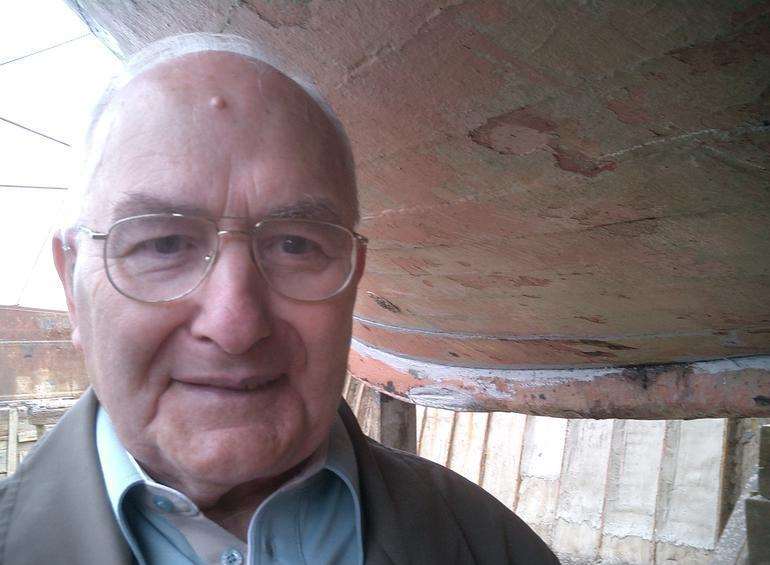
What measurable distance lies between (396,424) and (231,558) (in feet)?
8.67

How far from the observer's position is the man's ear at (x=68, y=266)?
968 mm

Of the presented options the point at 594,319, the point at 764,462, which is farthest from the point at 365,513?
the point at 764,462

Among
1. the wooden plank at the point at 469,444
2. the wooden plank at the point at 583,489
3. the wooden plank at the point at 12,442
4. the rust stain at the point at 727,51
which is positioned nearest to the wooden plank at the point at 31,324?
the wooden plank at the point at 12,442

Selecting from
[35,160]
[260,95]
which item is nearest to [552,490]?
[35,160]

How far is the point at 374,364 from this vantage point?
131 inches

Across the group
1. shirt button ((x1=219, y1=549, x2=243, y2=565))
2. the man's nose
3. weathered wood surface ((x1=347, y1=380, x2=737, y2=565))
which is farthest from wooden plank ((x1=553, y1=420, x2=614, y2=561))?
the man's nose

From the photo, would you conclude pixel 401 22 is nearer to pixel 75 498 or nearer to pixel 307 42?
pixel 307 42

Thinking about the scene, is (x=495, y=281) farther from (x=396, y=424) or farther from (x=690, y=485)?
(x=690, y=485)

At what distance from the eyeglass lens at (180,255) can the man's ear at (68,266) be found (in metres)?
0.13

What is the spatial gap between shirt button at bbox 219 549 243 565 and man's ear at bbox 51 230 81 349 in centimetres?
38

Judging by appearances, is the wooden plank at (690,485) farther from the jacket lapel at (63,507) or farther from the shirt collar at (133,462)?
the jacket lapel at (63,507)

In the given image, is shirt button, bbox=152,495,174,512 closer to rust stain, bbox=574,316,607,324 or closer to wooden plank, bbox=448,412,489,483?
rust stain, bbox=574,316,607,324

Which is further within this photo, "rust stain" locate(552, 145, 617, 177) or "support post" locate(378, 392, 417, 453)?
"support post" locate(378, 392, 417, 453)

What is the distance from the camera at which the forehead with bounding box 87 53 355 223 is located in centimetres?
87
